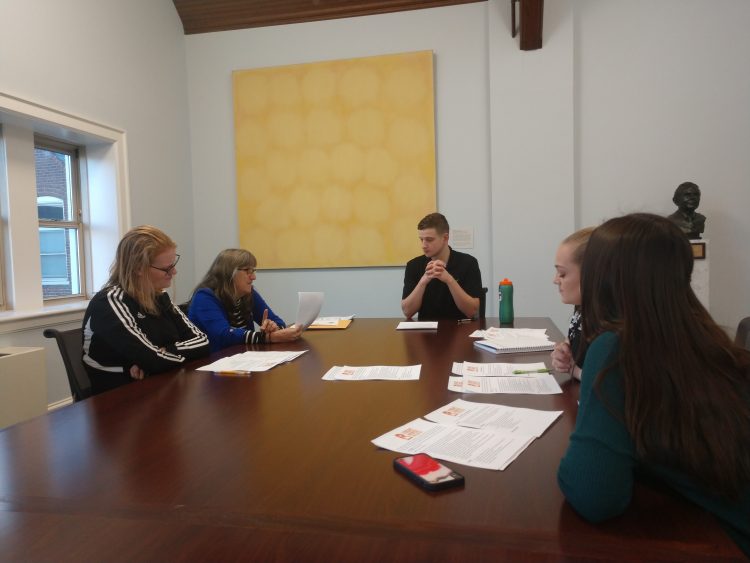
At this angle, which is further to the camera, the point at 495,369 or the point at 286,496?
the point at 495,369

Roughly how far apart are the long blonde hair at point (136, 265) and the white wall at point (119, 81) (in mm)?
1542

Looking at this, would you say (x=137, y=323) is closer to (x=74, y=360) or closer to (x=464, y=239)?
(x=74, y=360)

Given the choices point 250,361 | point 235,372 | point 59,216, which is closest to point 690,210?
point 250,361

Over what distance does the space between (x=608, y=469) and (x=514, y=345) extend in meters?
1.28

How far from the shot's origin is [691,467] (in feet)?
2.61

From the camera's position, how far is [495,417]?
4.08 ft

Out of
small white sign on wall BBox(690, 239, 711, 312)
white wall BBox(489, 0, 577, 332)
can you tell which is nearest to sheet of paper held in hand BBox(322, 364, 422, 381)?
white wall BBox(489, 0, 577, 332)

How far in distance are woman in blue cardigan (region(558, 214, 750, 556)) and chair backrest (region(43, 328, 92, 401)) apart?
1.78m

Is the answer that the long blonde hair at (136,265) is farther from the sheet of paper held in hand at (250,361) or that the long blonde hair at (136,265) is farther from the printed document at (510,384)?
the printed document at (510,384)

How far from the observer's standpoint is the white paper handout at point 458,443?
3.34 ft

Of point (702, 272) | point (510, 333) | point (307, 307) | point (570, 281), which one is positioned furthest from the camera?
point (702, 272)

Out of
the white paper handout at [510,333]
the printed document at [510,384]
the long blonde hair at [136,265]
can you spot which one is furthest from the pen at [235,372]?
the white paper handout at [510,333]

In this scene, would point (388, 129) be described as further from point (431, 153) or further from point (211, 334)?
point (211, 334)

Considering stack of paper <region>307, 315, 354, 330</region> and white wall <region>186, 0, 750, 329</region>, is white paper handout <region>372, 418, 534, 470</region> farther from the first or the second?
white wall <region>186, 0, 750, 329</region>
